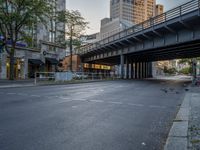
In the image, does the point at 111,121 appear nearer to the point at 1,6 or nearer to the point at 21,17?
the point at 21,17

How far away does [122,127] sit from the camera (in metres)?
5.49

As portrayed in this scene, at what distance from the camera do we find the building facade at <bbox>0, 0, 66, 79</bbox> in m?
35.8

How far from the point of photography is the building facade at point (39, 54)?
35.8m

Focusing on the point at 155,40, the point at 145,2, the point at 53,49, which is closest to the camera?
the point at 155,40

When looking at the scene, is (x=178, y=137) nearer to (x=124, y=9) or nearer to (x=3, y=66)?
(x=3, y=66)

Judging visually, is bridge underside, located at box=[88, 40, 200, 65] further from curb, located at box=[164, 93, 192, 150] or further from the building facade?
curb, located at box=[164, 93, 192, 150]

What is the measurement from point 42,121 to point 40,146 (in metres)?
2.09

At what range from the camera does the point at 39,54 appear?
137 ft

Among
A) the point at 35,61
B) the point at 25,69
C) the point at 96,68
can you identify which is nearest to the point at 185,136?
the point at 25,69

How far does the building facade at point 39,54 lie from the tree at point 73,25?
2021 millimetres

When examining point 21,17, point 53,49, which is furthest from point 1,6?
point 53,49

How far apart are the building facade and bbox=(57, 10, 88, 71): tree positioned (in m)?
2.02

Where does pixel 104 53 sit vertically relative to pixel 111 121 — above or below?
above

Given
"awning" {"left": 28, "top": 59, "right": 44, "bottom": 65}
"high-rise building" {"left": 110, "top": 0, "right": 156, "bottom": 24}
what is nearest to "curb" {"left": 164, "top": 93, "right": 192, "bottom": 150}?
"awning" {"left": 28, "top": 59, "right": 44, "bottom": 65}
